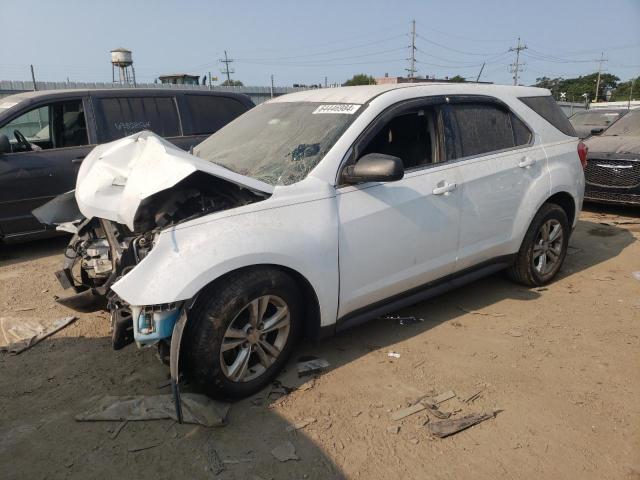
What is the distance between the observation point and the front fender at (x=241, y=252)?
2418mm

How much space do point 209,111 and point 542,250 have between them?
4.61 m

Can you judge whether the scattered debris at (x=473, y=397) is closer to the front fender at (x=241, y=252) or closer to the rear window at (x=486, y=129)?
the front fender at (x=241, y=252)

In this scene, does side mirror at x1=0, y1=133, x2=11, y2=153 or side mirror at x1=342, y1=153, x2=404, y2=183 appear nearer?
side mirror at x1=342, y1=153, x2=404, y2=183

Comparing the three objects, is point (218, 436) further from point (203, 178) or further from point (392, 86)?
point (392, 86)

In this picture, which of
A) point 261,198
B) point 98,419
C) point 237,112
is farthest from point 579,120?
point 98,419

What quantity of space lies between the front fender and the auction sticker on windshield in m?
0.70

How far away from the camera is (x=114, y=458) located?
8.02ft

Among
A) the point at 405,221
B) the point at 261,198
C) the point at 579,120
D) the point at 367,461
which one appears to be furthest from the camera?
the point at 579,120

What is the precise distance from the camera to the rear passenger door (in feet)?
12.0

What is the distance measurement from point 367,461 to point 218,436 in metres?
A: 0.80

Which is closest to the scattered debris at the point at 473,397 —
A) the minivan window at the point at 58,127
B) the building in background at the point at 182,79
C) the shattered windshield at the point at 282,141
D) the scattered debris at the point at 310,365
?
the scattered debris at the point at 310,365

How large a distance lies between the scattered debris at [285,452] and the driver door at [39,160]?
171 inches

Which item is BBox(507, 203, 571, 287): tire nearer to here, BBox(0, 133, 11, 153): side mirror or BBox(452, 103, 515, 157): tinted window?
BBox(452, 103, 515, 157): tinted window

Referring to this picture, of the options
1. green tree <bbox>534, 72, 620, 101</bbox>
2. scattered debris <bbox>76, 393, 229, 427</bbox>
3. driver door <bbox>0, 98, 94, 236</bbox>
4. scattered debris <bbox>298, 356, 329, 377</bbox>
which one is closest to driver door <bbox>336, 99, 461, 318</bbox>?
scattered debris <bbox>298, 356, 329, 377</bbox>
